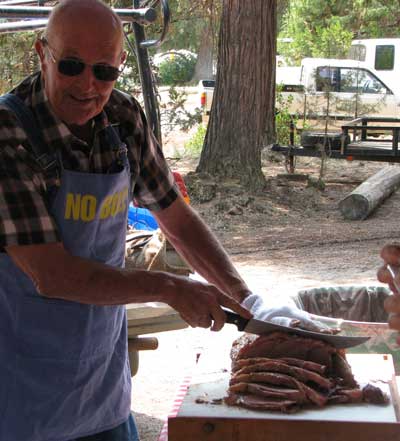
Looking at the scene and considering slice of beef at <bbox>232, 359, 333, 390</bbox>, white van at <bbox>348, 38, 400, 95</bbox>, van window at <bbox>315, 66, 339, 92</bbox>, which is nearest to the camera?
slice of beef at <bbox>232, 359, 333, 390</bbox>

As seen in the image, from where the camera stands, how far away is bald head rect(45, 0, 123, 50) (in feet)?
7.22

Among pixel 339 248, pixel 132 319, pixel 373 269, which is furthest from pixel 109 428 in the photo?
pixel 339 248

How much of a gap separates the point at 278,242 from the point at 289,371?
21.4ft

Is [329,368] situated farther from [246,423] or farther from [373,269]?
[373,269]

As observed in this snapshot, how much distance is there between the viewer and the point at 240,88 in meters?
11.3

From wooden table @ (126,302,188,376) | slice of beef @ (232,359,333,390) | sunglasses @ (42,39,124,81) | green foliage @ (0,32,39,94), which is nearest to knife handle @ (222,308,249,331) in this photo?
slice of beef @ (232,359,333,390)

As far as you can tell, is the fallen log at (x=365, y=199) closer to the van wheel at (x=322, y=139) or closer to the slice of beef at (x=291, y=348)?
the van wheel at (x=322, y=139)

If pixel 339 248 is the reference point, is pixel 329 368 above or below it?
above

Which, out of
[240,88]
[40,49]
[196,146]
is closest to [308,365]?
[40,49]

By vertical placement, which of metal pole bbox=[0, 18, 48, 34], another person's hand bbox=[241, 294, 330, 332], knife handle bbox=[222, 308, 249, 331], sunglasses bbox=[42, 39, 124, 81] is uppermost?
metal pole bbox=[0, 18, 48, 34]

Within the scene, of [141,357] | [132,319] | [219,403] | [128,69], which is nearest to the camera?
[219,403]

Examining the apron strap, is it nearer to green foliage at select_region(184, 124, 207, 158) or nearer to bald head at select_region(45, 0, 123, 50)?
bald head at select_region(45, 0, 123, 50)

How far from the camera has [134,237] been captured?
414 cm

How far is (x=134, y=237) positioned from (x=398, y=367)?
1.43 metres
